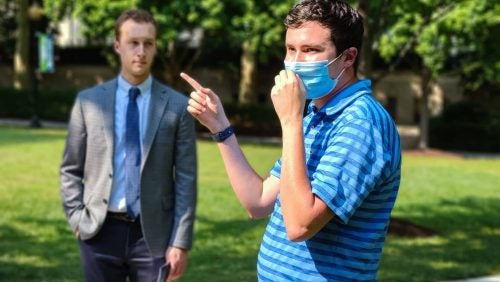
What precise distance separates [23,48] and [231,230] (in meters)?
26.6

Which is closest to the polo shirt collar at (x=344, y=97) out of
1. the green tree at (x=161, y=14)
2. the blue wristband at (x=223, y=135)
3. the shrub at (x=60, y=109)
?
the blue wristband at (x=223, y=135)

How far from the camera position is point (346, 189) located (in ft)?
7.27

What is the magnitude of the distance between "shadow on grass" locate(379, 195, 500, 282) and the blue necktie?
12.6 ft

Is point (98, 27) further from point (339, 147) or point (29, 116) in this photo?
point (339, 147)

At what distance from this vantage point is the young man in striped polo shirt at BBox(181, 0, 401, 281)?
222 cm

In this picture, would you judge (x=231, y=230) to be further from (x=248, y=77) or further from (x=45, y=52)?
(x=248, y=77)

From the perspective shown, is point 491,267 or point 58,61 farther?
point 58,61

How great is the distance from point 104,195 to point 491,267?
16.3 ft

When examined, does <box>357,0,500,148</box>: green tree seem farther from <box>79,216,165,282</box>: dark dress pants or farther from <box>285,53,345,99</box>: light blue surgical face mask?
<box>285,53,345,99</box>: light blue surgical face mask

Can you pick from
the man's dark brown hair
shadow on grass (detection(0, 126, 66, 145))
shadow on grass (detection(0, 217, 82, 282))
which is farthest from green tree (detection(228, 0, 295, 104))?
the man's dark brown hair

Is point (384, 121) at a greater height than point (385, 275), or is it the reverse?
point (384, 121)

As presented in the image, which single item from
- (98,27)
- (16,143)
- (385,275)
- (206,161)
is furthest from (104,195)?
(98,27)

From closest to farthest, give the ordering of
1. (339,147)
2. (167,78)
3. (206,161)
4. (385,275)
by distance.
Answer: (339,147), (385,275), (206,161), (167,78)

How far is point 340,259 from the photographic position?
2355 millimetres
